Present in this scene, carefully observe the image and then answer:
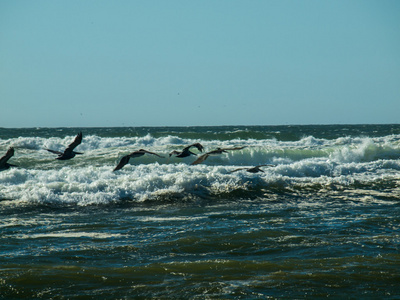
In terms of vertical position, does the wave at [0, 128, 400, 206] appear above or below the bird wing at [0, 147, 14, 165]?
below

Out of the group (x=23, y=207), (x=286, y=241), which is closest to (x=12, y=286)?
(x=286, y=241)

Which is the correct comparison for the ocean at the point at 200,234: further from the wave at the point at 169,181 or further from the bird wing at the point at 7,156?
the bird wing at the point at 7,156

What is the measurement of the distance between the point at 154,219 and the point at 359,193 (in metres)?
Result: 6.13

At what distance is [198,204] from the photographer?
41.4 ft

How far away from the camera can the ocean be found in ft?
21.0

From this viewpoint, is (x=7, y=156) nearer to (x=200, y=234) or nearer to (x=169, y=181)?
(x=200, y=234)

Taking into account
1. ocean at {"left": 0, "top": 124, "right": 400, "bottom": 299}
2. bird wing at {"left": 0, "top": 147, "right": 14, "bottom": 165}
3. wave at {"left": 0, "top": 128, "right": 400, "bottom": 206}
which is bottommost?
ocean at {"left": 0, "top": 124, "right": 400, "bottom": 299}

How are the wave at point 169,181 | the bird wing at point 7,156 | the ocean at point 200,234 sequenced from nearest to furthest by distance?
the ocean at point 200,234 < the bird wing at point 7,156 < the wave at point 169,181

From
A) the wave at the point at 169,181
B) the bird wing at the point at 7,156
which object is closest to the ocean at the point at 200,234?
the wave at the point at 169,181

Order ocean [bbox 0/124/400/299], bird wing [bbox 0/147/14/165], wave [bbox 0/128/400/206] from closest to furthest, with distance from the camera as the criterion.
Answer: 1. ocean [bbox 0/124/400/299]
2. bird wing [bbox 0/147/14/165]
3. wave [bbox 0/128/400/206]

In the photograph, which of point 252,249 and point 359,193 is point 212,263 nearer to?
point 252,249

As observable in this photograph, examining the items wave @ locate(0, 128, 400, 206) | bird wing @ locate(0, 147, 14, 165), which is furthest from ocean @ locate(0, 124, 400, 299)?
bird wing @ locate(0, 147, 14, 165)

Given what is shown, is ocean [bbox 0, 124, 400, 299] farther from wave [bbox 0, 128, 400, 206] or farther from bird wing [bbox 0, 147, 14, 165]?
bird wing [bbox 0, 147, 14, 165]

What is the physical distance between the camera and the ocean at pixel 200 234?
252 inches
